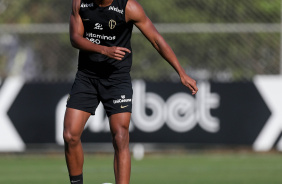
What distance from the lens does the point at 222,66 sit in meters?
17.5

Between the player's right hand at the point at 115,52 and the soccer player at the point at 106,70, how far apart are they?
0.10 metres

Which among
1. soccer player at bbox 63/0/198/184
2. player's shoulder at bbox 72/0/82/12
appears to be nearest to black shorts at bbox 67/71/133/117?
soccer player at bbox 63/0/198/184

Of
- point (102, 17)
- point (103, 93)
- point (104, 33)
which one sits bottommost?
point (103, 93)

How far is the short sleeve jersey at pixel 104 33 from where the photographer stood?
317 inches

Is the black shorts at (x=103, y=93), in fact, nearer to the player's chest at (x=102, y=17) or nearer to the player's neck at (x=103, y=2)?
the player's chest at (x=102, y=17)

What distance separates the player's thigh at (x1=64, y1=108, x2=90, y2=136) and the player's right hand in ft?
2.60

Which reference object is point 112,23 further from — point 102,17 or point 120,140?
point 120,140

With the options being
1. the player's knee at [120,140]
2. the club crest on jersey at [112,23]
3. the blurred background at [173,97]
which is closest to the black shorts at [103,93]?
the player's knee at [120,140]

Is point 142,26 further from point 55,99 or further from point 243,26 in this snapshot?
point 243,26

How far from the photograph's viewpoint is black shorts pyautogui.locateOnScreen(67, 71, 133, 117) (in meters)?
8.30

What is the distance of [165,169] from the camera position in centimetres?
1298

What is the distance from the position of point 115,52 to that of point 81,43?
0.39 m

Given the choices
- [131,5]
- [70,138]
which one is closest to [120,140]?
[70,138]

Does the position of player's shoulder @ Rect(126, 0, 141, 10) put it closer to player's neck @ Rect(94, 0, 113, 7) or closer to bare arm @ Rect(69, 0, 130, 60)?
player's neck @ Rect(94, 0, 113, 7)
